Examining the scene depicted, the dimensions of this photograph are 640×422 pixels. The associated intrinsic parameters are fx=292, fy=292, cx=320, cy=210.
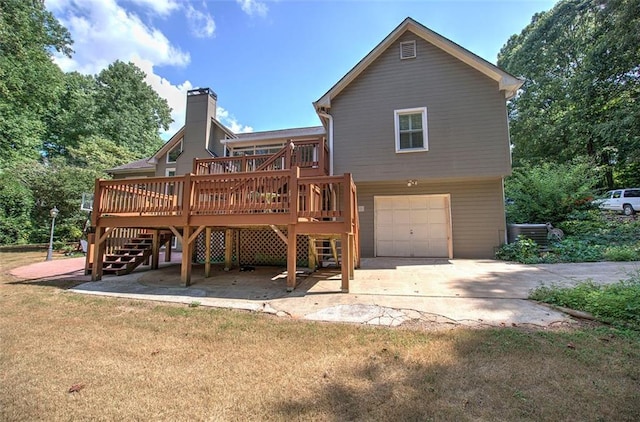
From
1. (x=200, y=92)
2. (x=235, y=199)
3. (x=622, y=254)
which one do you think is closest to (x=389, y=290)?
A: (x=235, y=199)

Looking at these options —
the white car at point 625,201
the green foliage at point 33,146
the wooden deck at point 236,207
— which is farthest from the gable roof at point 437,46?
the green foliage at point 33,146

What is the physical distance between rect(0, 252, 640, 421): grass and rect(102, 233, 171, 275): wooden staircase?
12.9 ft

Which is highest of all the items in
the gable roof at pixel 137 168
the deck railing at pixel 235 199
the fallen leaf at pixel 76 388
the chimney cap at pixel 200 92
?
the chimney cap at pixel 200 92

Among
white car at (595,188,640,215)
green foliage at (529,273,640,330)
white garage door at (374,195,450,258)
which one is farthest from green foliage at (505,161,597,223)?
white car at (595,188,640,215)

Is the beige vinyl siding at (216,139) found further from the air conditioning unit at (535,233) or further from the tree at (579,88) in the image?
the tree at (579,88)

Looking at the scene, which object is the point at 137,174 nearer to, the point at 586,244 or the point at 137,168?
the point at 137,168

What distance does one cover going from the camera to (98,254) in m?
7.20

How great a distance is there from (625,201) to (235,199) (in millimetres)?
21847

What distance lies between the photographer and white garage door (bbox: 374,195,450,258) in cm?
1038

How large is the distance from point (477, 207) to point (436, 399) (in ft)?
29.9

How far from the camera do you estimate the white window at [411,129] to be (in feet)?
32.3

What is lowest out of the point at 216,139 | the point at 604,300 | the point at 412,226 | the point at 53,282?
the point at 53,282

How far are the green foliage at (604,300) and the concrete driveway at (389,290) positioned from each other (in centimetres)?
31

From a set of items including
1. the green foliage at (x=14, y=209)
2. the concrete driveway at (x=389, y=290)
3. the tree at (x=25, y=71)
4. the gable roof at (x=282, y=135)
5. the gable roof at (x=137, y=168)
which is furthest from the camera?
the gable roof at (x=137, y=168)
